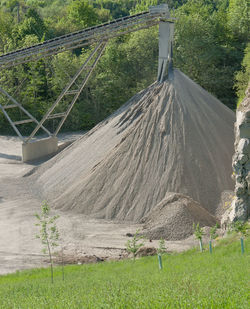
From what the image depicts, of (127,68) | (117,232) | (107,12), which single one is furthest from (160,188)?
(107,12)

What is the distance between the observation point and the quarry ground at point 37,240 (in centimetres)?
2077

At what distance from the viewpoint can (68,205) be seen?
2744cm

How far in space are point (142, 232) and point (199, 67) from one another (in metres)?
27.8

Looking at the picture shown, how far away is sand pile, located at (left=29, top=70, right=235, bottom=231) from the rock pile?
5125 millimetres

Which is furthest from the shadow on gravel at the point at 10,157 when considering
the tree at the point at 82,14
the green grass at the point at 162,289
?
the tree at the point at 82,14

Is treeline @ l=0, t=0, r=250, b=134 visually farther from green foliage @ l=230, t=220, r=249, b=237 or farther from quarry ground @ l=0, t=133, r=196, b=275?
green foliage @ l=230, t=220, r=249, b=237

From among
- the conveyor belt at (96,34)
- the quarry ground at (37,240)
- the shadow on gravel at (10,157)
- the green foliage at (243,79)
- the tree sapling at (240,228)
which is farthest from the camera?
the green foliage at (243,79)

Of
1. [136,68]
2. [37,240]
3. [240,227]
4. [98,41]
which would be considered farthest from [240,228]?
[136,68]

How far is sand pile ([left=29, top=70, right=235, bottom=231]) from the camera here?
84.7 ft

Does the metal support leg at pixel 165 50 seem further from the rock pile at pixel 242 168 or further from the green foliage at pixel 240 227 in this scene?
the green foliage at pixel 240 227

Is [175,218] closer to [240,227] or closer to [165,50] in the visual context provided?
[240,227]

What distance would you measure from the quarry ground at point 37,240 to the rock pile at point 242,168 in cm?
277

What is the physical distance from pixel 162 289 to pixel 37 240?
14485 millimetres

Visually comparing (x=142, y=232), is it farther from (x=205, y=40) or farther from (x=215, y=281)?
(x=205, y=40)
